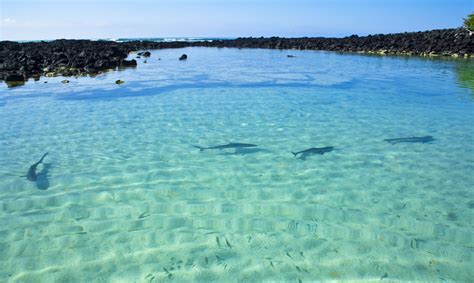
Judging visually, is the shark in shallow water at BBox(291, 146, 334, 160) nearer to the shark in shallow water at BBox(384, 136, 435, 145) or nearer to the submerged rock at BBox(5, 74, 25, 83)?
the shark in shallow water at BBox(384, 136, 435, 145)

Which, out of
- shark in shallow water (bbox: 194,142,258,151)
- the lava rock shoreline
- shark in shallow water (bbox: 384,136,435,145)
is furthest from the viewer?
the lava rock shoreline

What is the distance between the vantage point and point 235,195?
251 inches

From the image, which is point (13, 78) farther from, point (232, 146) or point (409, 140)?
point (409, 140)

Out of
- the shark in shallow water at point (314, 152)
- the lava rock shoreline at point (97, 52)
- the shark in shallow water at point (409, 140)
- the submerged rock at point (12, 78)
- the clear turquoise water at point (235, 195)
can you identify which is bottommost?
the clear turquoise water at point (235, 195)

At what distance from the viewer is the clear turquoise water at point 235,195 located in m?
4.56

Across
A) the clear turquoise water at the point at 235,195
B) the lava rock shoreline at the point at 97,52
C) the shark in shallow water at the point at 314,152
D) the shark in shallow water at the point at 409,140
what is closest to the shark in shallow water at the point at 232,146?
the clear turquoise water at the point at 235,195

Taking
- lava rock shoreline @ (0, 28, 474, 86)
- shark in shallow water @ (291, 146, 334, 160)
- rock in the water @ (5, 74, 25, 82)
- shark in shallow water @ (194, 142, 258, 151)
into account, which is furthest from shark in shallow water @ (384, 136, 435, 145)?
rock in the water @ (5, 74, 25, 82)

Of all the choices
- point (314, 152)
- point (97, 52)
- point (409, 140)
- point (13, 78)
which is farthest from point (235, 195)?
point (97, 52)

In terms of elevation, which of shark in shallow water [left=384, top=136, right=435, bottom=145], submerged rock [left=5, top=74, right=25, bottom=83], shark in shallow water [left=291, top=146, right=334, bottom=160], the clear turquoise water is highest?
submerged rock [left=5, top=74, right=25, bottom=83]

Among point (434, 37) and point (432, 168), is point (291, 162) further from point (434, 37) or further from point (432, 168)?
point (434, 37)

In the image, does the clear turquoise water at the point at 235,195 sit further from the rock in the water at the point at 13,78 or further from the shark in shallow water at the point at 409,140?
the rock in the water at the point at 13,78

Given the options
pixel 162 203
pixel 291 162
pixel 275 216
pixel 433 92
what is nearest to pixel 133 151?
pixel 162 203

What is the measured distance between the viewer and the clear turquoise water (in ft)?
15.0

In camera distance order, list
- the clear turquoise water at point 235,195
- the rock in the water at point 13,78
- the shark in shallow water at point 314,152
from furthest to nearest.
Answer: the rock in the water at point 13,78, the shark in shallow water at point 314,152, the clear turquoise water at point 235,195
